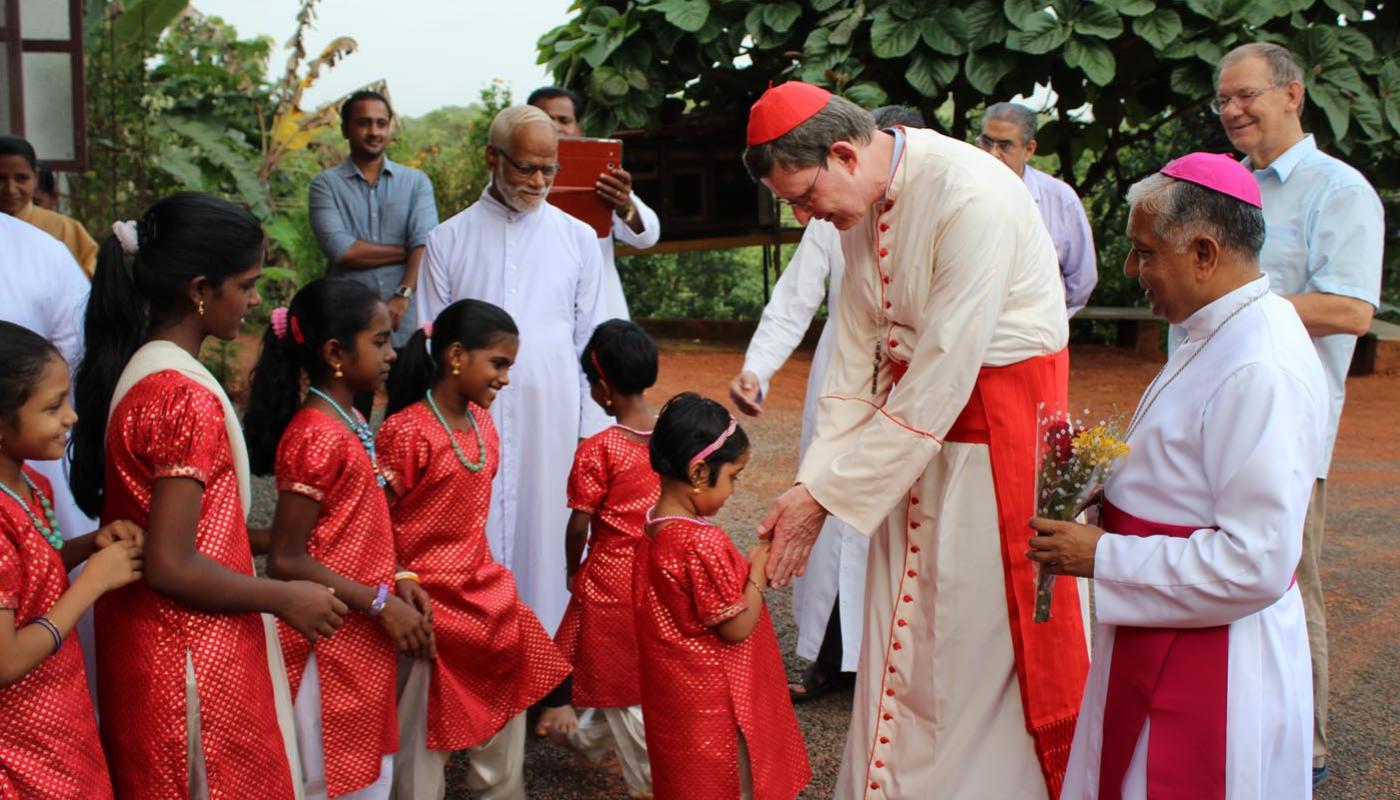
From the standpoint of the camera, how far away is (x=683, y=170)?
15820 millimetres

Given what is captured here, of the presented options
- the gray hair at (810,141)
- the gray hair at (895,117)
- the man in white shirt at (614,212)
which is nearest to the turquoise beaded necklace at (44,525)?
the gray hair at (810,141)

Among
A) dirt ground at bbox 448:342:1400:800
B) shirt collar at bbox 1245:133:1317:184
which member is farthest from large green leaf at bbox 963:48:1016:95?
shirt collar at bbox 1245:133:1317:184

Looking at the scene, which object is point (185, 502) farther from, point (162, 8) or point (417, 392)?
point (162, 8)

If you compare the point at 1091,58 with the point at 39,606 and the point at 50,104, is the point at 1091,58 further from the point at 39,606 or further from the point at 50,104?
the point at 39,606

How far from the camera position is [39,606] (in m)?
2.58

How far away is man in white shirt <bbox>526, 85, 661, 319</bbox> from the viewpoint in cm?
549

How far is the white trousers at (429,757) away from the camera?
12.6ft

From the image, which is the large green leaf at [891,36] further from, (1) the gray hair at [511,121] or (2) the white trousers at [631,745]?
(2) the white trousers at [631,745]

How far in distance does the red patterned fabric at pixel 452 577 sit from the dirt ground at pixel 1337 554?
24.4 inches

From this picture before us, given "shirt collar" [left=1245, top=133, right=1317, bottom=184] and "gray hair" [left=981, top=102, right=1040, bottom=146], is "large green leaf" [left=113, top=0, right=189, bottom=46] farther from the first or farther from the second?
"shirt collar" [left=1245, top=133, right=1317, bottom=184]

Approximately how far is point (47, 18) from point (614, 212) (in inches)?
195

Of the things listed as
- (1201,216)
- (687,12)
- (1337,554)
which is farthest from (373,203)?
(687,12)

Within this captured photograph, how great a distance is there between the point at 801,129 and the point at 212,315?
1426 millimetres

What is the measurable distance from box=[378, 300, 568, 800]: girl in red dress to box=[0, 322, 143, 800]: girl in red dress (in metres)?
1.13
